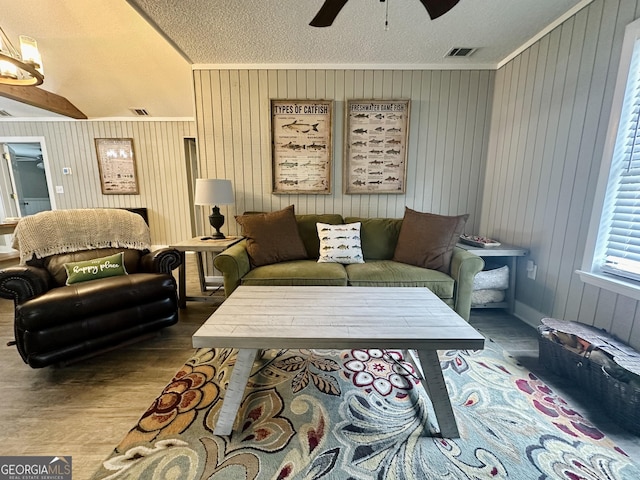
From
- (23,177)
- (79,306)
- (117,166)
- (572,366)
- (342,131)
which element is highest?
(342,131)

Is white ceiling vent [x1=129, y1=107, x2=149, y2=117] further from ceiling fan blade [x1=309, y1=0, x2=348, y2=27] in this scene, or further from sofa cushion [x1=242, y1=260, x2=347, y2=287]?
ceiling fan blade [x1=309, y1=0, x2=348, y2=27]

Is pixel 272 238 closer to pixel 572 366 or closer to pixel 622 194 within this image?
pixel 572 366

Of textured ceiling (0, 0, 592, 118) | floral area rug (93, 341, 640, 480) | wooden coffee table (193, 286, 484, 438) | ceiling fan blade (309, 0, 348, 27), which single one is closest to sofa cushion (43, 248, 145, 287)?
floral area rug (93, 341, 640, 480)

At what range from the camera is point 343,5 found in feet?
4.29

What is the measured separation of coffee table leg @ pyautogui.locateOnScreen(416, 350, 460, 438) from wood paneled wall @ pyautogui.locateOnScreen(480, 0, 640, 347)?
1.28 m

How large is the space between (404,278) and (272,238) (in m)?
1.22

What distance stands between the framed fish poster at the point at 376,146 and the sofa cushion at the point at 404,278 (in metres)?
1.11

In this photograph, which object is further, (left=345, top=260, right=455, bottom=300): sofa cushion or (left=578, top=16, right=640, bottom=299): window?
(left=345, top=260, right=455, bottom=300): sofa cushion

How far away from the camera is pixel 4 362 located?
1.79 metres

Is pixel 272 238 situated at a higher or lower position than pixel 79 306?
higher

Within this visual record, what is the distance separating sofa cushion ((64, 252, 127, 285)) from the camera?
6.52ft

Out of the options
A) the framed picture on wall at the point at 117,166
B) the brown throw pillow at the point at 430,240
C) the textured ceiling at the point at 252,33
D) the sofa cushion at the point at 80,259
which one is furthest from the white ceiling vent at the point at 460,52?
the framed picture on wall at the point at 117,166

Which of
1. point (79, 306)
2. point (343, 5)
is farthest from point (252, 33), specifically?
point (79, 306)

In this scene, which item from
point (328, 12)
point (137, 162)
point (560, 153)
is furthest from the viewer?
point (137, 162)
